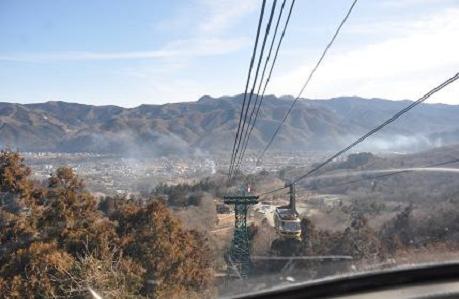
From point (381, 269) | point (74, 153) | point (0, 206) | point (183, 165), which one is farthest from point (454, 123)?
point (381, 269)

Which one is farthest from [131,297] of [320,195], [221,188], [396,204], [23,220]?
[320,195]

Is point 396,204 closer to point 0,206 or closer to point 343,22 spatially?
point 0,206

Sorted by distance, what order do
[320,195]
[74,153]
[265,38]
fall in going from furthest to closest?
[74,153] → [320,195] → [265,38]

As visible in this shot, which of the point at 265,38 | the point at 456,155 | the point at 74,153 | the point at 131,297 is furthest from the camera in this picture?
the point at 74,153

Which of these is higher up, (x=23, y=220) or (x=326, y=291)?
(x=326, y=291)

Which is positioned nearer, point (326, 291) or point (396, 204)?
point (326, 291)

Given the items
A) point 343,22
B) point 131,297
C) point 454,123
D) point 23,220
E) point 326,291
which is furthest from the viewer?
point 454,123

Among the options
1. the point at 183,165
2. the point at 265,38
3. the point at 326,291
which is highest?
the point at 265,38

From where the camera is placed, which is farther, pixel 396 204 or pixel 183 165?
pixel 183 165

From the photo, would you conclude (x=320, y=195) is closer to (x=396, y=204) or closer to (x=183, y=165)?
(x=396, y=204)
